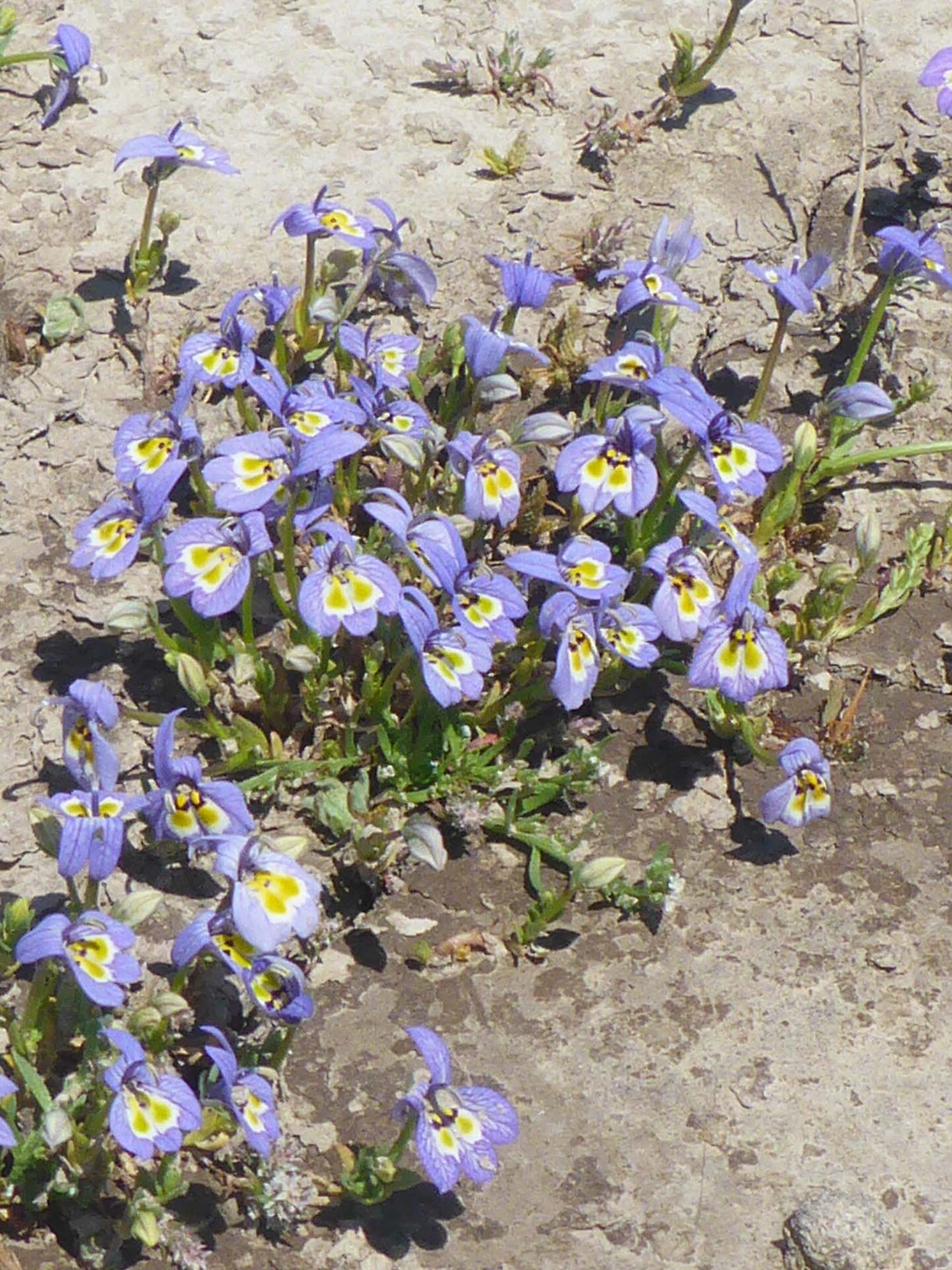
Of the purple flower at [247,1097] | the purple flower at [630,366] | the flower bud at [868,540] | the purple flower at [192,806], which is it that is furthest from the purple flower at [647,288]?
the purple flower at [247,1097]

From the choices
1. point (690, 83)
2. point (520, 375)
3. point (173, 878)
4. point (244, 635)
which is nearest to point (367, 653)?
point (244, 635)

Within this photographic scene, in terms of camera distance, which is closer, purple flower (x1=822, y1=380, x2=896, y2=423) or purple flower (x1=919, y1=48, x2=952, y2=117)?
purple flower (x1=822, y1=380, x2=896, y2=423)

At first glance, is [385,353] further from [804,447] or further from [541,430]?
[804,447]

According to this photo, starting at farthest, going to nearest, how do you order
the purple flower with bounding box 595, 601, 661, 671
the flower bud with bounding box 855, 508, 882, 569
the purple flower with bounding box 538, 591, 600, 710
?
1. the flower bud with bounding box 855, 508, 882, 569
2. the purple flower with bounding box 595, 601, 661, 671
3. the purple flower with bounding box 538, 591, 600, 710

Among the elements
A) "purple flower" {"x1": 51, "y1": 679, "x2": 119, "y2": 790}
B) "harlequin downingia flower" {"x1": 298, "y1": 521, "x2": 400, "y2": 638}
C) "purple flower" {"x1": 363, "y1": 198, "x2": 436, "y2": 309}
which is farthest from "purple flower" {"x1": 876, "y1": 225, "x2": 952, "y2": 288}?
"purple flower" {"x1": 51, "y1": 679, "x2": 119, "y2": 790}

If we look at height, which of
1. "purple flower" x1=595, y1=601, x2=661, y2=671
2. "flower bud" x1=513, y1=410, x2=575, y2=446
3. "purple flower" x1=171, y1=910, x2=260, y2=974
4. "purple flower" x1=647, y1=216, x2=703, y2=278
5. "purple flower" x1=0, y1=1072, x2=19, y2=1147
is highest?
"purple flower" x1=647, y1=216, x2=703, y2=278

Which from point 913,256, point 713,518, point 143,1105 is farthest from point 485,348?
point 143,1105

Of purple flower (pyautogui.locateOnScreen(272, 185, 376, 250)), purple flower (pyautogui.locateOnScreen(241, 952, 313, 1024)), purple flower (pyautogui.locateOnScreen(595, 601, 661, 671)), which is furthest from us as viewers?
purple flower (pyautogui.locateOnScreen(272, 185, 376, 250))

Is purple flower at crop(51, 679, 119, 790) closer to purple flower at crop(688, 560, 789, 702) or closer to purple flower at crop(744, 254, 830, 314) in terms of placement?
purple flower at crop(688, 560, 789, 702)
